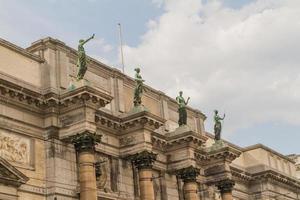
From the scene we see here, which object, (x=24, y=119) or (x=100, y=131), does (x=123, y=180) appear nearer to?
(x=100, y=131)

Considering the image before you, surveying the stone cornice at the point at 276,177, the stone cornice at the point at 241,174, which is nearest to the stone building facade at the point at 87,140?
the stone cornice at the point at 241,174

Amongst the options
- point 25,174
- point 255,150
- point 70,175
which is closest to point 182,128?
point 70,175

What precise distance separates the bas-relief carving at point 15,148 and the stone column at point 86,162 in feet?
6.72

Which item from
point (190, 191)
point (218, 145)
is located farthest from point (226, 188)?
point (190, 191)

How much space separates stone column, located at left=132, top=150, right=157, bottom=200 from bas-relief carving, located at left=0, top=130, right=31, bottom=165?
585cm

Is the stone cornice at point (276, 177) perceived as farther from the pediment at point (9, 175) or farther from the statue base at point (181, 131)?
the pediment at point (9, 175)

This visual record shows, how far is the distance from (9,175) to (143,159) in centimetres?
744

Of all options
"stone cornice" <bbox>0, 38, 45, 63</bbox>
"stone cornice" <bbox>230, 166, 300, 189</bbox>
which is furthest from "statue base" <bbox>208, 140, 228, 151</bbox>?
"stone cornice" <bbox>0, 38, 45, 63</bbox>

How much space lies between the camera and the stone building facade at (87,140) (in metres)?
23.6

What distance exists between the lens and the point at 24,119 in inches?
949

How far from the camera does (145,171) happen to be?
27.6 m

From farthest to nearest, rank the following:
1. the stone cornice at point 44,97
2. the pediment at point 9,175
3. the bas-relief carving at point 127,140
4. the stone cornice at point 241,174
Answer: the stone cornice at point 241,174 < the bas-relief carving at point 127,140 < the stone cornice at point 44,97 < the pediment at point 9,175

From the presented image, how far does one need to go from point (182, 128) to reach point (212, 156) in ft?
14.5

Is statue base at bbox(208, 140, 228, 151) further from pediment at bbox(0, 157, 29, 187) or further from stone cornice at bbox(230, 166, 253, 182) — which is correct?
pediment at bbox(0, 157, 29, 187)
